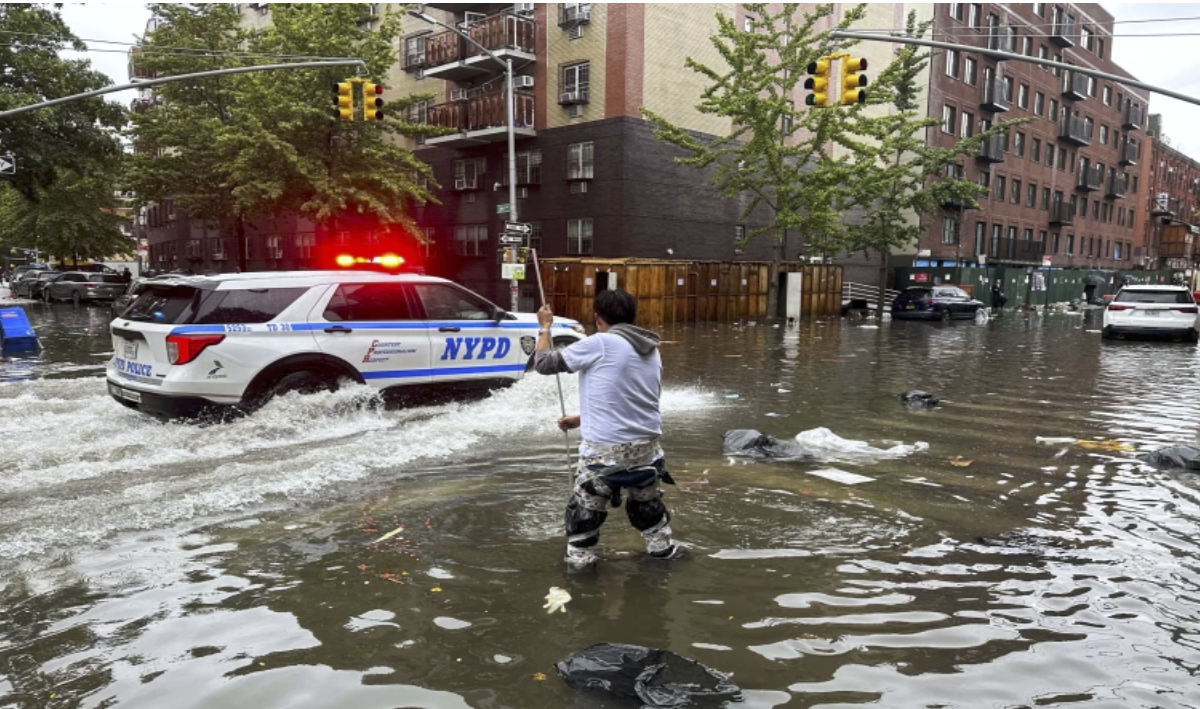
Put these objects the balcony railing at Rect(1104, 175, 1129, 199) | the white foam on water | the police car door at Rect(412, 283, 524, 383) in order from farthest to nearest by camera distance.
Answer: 1. the balcony railing at Rect(1104, 175, 1129, 199)
2. the police car door at Rect(412, 283, 524, 383)
3. the white foam on water

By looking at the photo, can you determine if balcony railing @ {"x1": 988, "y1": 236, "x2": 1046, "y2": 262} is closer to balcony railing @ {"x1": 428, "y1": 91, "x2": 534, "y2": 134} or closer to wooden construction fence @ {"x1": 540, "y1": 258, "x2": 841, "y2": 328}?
wooden construction fence @ {"x1": 540, "y1": 258, "x2": 841, "y2": 328}

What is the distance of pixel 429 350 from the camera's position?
9391mm

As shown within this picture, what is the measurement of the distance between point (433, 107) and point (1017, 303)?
119ft

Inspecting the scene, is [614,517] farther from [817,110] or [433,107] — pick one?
[433,107]

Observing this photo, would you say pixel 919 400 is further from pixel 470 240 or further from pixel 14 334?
pixel 470 240

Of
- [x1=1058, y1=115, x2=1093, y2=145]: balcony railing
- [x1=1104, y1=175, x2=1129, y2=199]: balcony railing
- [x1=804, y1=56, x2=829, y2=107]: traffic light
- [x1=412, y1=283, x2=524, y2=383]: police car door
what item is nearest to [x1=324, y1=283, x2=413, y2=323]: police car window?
[x1=412, y1=283, x2=524, y2=383]: police car door

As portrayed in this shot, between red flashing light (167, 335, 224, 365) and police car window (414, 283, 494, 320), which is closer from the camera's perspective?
red flashing light (167, 335, 224, 365)

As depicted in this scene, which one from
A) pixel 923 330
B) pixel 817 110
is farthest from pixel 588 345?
pixel 817 110

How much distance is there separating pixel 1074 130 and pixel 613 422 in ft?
215

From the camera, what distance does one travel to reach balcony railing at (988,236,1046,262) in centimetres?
5172

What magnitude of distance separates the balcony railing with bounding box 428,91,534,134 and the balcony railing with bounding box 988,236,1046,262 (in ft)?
106

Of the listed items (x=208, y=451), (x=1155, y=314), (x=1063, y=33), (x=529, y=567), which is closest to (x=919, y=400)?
(x=529, y=567)

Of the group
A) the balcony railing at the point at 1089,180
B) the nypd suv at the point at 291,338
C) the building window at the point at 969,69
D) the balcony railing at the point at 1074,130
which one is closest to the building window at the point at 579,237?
the nypd suv at the point at 291,338

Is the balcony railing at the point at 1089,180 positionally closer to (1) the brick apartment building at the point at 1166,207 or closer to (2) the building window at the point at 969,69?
(1) the brick apartment building at the point at 1166,207
